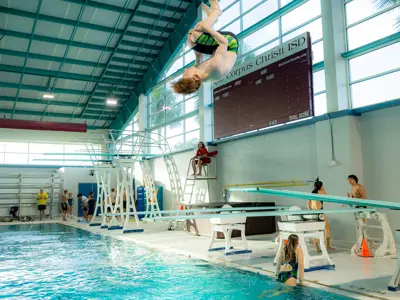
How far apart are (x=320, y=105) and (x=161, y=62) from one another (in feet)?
31.6

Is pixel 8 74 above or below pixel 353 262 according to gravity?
above

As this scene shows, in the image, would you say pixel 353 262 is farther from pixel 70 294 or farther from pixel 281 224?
pixel 70 294

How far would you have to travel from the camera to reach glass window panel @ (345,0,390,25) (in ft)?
28.6

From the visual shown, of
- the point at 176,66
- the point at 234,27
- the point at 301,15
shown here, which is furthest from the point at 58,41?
the point at 301,15

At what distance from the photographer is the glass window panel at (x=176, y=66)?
16.3 m

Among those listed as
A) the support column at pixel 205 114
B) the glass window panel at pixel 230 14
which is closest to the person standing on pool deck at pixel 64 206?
the support column at pixel 205 114

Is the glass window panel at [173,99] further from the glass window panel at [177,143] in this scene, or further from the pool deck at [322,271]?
the pool deck at [322,271]

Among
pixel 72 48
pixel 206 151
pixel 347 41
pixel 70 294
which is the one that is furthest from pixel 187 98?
pixel 70 294

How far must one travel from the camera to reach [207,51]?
4.62 meters

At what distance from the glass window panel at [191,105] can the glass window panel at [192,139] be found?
0.98m

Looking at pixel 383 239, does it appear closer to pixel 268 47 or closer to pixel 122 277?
pixel 122 277

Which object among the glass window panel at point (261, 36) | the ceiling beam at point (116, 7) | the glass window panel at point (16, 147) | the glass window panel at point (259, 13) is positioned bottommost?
the glass window panel at point (16, 147)

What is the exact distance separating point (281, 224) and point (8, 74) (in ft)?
51.8

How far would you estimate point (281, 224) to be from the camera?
5.69 m
